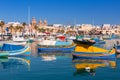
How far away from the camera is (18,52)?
4881 cm

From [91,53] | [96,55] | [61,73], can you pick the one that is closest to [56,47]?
[91,53]

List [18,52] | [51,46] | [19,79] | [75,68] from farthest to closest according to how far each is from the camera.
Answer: [51,46]
[18,52]
[75,68]
[19,79]

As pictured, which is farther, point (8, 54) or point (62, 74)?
point (8, 54)

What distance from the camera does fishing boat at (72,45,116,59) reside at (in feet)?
144

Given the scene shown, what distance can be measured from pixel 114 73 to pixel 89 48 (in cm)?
1355

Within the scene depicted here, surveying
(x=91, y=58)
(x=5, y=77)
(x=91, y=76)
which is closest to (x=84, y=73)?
(x=91, y=76)

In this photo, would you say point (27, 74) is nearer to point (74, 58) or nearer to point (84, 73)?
point (84, 73)

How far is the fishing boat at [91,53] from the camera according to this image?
144 feet

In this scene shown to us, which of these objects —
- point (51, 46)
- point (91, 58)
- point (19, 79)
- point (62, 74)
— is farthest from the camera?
point (51, 46)

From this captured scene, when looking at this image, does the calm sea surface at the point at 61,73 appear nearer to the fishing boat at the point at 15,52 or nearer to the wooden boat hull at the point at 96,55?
the wooden boat hull at the point at 96,55

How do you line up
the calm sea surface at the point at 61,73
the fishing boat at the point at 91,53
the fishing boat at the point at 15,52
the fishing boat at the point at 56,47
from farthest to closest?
the fishing boat at the point at 56,47, the fishing boat at the point at 15,52, the fishing boat at the point at 91,53, the calm sea surface at the point at 61,73

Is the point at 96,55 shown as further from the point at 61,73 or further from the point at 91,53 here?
the point at 61,73

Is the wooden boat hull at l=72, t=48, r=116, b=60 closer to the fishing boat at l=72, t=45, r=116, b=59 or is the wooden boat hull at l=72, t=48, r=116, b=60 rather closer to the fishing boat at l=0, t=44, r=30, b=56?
the fishing boat at l=72, t=45, r=116, b=59

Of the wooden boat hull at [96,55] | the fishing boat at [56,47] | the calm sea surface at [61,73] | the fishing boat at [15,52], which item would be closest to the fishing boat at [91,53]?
the wooden boat hull at [96,55]
